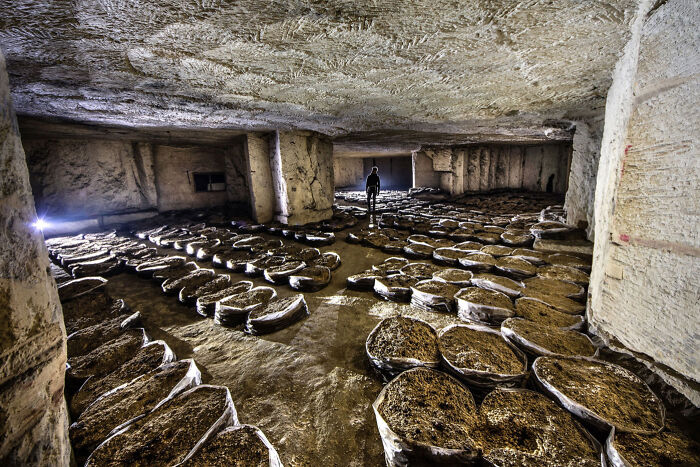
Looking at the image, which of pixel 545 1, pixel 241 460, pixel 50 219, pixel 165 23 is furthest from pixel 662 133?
pixel 50 219

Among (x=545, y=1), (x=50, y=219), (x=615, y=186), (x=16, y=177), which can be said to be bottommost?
(x=50, y=219)

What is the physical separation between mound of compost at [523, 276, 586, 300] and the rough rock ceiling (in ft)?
6.17

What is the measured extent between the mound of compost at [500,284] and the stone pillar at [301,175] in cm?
406

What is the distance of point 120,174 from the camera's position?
6.23 m

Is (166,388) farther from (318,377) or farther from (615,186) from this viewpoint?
(615,186)

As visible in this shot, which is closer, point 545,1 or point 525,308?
point 545,1

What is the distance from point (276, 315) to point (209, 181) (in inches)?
267

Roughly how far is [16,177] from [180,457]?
3.90ft

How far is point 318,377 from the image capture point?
65.2 inches

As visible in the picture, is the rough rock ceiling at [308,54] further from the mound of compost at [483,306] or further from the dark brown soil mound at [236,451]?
the dark brown soil mound at [236,451]

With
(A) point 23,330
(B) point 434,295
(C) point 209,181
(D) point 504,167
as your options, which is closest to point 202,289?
(A) point 23,330

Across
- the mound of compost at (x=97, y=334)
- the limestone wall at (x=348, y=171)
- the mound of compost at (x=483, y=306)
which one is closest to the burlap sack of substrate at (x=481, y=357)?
the mound of compost at (x=483, y=306)

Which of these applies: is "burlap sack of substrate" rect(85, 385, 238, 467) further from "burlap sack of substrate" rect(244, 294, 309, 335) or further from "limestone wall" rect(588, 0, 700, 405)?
"limestone wall" rect(588, 0, 700, 405)

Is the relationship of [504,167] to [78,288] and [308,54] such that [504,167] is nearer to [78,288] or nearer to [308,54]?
[308,54]
